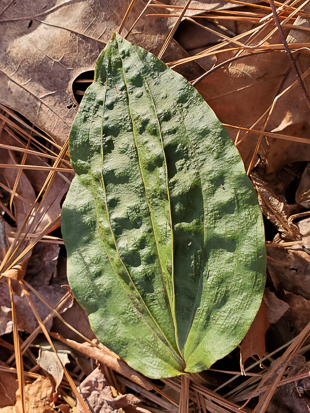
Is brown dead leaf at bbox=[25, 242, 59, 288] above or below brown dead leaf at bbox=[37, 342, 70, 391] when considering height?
above

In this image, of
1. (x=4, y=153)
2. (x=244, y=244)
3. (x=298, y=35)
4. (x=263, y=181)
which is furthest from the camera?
(x=4, y=153)

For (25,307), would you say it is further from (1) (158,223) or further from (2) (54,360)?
(1) (158,223)

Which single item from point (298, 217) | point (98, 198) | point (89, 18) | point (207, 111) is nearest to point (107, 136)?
point (98, 198)

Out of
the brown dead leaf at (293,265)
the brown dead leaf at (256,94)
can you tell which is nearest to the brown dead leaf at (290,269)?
the brown dead leaf at (293,265)

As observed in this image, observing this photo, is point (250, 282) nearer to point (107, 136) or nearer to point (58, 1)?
point (107, 136)

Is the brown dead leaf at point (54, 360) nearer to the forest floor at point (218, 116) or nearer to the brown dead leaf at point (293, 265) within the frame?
the forest floor at point (218, 116)

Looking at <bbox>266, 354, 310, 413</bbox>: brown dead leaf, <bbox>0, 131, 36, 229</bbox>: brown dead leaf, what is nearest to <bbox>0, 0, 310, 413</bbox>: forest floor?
<bbox>266, 354, 310, 413</bbox>: brown dead leaf

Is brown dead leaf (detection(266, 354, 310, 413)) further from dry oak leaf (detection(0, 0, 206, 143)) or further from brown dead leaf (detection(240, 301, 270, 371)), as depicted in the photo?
dry oak leaf (detection(0, 0, 206, 143))
